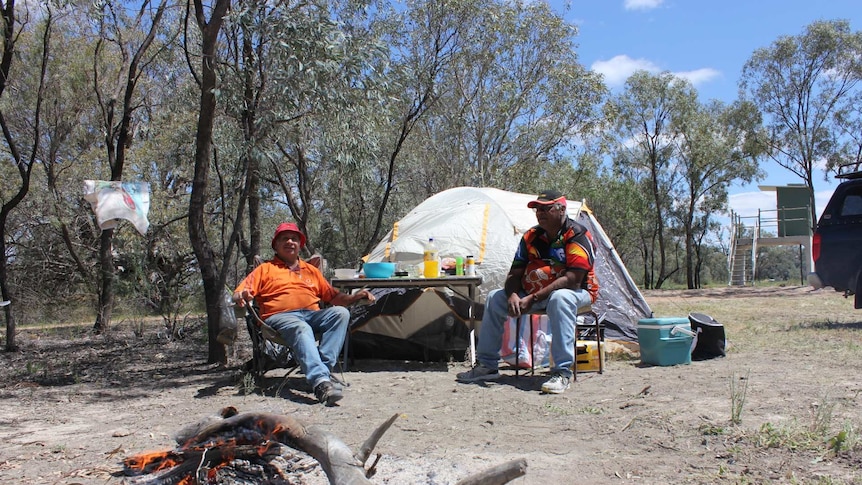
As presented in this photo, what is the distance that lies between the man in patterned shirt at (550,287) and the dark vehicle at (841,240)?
4.18 m

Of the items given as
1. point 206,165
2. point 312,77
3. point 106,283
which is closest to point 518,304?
Result: point 312,77

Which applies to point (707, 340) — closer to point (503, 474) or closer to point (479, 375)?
point (479, 375)

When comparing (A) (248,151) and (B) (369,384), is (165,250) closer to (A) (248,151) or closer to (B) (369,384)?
(A) (248,151)

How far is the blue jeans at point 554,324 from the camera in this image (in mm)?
4496

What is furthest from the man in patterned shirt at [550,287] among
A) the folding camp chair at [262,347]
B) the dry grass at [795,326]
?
the dry grass at [795,326]

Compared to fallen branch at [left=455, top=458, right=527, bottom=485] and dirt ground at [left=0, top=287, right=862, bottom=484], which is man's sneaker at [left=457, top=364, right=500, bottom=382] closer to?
dirt ground at [left=0, top=287, right=862, bottom=484]

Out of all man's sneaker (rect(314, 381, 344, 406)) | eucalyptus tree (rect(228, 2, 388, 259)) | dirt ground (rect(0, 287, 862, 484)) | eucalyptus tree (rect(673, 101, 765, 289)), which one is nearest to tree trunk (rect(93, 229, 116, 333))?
dirt ground (rect(0, 287, 862, 484))

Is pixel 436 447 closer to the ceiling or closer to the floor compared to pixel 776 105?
closer to the floor

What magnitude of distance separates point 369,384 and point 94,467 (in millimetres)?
2213

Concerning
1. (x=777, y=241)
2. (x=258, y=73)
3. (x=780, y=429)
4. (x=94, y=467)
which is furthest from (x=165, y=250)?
(x=777, y=241)

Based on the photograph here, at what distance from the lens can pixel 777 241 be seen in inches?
866

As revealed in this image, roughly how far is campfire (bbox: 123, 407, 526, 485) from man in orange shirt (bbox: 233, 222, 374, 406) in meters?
1.57

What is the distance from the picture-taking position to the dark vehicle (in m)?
7.29

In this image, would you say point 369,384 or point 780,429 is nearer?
point 780,429
